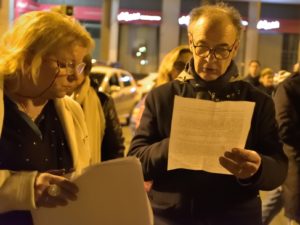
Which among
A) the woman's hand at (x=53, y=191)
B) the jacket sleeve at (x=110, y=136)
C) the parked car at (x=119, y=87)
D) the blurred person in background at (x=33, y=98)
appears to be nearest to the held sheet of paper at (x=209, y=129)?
the blurred person in background at (x=33, y=98)

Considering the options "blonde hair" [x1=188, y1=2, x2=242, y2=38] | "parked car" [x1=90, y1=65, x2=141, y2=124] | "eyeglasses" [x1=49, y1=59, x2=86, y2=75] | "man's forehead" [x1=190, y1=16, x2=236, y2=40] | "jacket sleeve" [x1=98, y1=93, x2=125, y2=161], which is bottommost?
"parked car" [x1=90, y1=65, x2=141, y2=124]

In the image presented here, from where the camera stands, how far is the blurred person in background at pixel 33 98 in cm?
205

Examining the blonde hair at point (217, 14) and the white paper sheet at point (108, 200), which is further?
the blonde hair at point (217, 14)

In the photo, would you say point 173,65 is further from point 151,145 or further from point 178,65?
point 151,145

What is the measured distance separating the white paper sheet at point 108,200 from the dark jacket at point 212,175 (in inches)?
17.2

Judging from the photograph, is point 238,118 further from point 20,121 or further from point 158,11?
point 158,11

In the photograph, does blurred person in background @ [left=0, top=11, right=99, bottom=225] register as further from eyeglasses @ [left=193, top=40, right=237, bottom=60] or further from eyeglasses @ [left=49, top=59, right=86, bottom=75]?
eyeglasses @ [left=193, top=40, right=237, bottom=60]

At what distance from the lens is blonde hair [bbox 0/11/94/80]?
211cm

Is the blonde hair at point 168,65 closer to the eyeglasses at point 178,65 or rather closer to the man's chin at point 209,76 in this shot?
the eyeglasses at point 178,65

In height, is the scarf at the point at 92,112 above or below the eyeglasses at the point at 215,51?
below

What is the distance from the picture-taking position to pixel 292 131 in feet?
14.6

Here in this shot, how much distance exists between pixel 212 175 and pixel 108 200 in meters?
0.61

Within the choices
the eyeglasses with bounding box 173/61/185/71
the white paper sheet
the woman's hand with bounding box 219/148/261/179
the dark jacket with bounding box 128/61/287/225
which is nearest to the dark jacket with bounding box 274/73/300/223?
the eyeglasses with bounding box 173/61/185/71

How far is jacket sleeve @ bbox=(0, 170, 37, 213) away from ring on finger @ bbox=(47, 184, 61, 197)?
8cm
